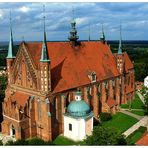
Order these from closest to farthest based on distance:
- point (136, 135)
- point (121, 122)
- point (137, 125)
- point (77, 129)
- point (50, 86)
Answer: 1. point (50, 86)
2. point (77, 129)
3. point (136, 135)
4. point (137, 125)
5. point (121, 122)

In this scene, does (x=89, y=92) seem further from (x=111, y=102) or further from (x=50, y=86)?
(x=50, y=86)

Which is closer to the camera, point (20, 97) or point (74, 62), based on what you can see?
point (20, 97)

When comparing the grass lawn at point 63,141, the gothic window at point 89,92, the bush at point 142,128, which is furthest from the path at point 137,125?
the grass lawn at point 63,141

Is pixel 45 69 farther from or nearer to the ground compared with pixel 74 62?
nearer to the ground

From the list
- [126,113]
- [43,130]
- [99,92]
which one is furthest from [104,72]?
[43,130]

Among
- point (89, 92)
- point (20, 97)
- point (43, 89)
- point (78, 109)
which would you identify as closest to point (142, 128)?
point (89, 92)

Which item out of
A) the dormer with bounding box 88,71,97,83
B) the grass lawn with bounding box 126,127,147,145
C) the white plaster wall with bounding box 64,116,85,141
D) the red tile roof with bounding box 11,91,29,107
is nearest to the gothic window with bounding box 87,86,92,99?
the dormer with bounding box 88,71,97,83

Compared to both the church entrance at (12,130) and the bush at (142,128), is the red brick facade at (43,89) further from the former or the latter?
the bush at (142,128)
